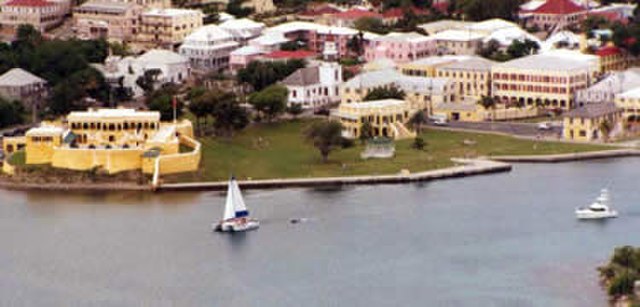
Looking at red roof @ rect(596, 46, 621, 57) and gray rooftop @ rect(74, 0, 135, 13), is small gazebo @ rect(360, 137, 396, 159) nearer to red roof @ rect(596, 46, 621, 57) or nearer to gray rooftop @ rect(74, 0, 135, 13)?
red roof @ rect(596, 46, 621, 57)

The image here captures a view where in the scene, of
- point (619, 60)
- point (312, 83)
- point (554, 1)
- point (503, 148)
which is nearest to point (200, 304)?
point (503, 148)

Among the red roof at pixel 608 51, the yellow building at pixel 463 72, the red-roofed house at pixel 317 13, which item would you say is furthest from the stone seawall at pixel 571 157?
the red-roofed house at pixel 317 13

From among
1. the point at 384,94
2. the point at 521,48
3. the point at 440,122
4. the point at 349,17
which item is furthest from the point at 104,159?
the point at 349,17

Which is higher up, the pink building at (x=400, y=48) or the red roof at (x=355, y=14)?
the red roof at (x=355, y=14)

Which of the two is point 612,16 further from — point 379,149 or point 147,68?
point 379,149

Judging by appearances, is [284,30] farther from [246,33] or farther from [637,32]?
[637,32]

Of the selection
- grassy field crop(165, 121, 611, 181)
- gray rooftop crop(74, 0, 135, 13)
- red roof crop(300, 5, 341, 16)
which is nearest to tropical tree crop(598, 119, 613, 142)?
grassy field crop(165, 121, 611, 181)

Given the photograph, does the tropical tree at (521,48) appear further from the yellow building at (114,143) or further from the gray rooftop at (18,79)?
the yellow building at (114,143)
